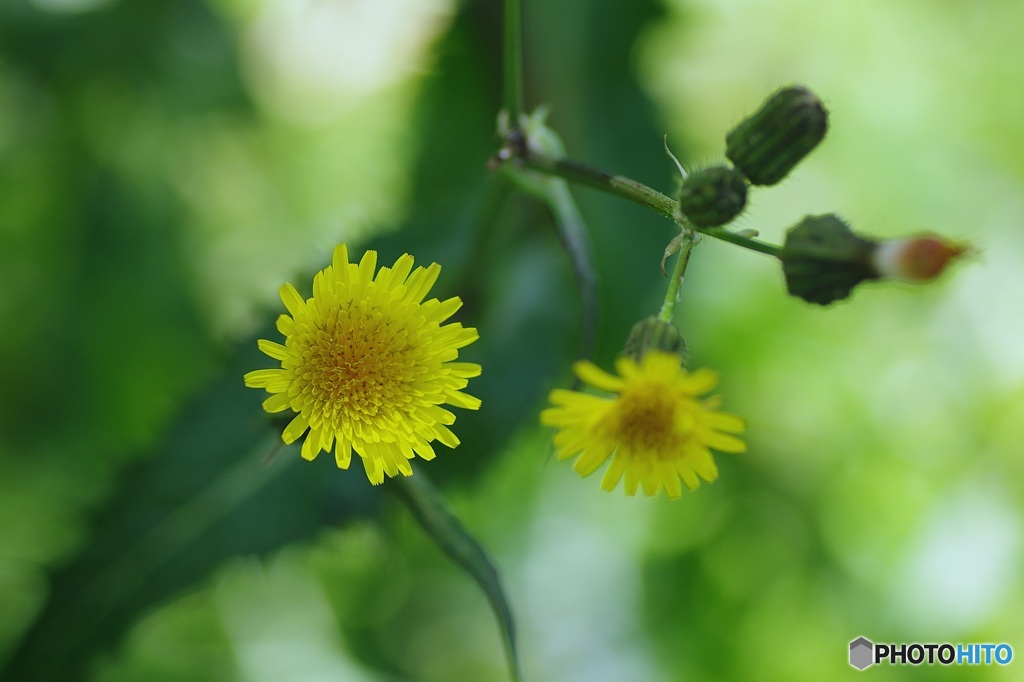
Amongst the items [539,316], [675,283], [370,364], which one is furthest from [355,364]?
[539,316]

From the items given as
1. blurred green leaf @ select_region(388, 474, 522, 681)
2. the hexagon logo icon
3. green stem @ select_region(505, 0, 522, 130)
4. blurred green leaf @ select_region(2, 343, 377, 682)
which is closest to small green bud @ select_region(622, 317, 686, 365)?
blurred green leaf @ select_region(388, 474, 522, 681)

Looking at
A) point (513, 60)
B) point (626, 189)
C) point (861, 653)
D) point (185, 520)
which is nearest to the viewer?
point (626, 189)

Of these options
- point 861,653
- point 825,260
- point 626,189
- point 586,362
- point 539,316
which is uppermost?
point 539,316

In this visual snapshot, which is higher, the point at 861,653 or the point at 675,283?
the point at 861,653

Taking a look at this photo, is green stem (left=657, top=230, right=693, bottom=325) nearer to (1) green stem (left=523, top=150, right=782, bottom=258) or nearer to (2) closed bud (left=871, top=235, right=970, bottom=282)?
(1) green stem (left=523, top=150, right=782, bottom=258)

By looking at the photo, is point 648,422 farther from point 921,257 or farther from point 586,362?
point 921,257

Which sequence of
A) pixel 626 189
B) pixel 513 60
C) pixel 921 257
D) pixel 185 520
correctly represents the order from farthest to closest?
pixel 185 520
pixel 513 60
pixel 626 189
pixel 921 257

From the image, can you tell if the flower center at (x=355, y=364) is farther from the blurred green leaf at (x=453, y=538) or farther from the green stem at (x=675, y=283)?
the green stem at (x=675, y=283)
